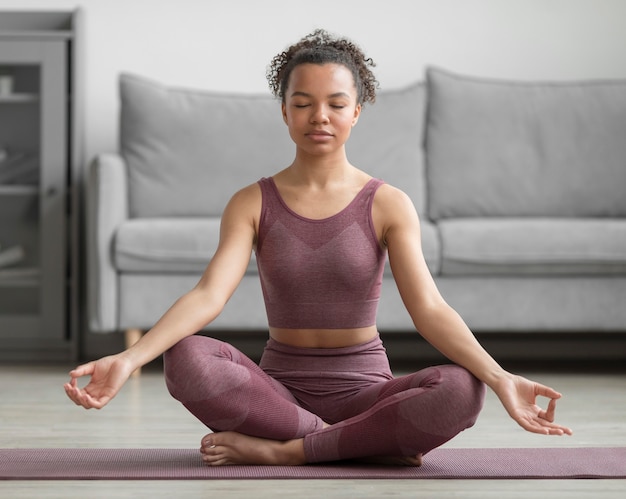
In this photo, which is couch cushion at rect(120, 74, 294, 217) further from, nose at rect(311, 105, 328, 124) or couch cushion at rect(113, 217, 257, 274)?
nose at rect(311, 105, 328, 124)

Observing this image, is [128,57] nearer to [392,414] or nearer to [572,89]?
[572,89]

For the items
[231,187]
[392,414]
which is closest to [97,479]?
[392,414]

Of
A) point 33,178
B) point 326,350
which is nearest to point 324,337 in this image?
point 326,350

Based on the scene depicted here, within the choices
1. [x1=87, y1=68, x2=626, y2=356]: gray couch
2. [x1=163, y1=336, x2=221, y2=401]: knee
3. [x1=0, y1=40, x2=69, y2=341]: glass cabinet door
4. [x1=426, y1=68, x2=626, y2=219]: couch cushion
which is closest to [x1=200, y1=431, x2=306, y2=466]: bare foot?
[x1=163, y1=336, x2=221, y2=401]: knee

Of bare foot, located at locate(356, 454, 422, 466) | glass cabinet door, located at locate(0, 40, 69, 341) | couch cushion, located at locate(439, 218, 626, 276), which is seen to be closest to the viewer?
bare foot, located at locate(356, 454, 422, 466)

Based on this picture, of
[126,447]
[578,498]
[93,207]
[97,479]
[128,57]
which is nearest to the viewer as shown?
[578,498]

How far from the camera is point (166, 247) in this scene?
9.52 ft

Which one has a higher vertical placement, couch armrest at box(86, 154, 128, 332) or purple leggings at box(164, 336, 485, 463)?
couch armrest at box(86, 154, 128, 332)

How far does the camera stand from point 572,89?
3.51m

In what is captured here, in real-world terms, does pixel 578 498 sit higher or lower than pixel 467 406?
lower

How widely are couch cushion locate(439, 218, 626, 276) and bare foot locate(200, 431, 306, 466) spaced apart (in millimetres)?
1380

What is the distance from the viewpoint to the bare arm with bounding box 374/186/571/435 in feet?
4.79

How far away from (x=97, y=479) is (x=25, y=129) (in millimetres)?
2010

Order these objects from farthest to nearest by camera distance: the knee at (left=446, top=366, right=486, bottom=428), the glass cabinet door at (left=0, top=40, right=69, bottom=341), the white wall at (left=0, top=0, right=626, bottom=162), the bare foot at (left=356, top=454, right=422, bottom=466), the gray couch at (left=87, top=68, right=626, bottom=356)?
the white wall at (left=0, top=0, right=626, bottom=162) < the gray couch at (left=87, top=68, right=626, bottom=356) < the glass cabinet door at (left=0, top=40, right=69, bottom=341) < the bare foot at (left=356, top=454, right=422, bottom=466) < the knee at (left=446, top=366, right=486, bottom=428)
